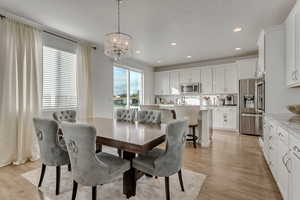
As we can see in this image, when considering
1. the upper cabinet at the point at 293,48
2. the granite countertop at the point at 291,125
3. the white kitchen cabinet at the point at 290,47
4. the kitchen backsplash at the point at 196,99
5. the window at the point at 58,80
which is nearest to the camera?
the granite countertop at the point at 291,125

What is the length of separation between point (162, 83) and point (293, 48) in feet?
16.5

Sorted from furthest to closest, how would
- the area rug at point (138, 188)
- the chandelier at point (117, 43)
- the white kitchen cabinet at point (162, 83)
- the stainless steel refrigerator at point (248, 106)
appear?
the white kitchen cabinet at point (162, 83), the stainless steel refrigerator at point (248, 106), the chandelier at point (117, 43), the area rug at point (138, 188)

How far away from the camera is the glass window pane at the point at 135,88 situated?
5.93 metres

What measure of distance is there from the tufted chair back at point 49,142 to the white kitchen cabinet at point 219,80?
216 inches

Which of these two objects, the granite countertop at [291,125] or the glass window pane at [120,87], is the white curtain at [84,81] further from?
the granite countertop at [291,125]

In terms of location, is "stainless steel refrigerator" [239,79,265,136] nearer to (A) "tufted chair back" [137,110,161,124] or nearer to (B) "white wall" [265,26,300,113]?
(B) "white wall" [265,26,300,113]

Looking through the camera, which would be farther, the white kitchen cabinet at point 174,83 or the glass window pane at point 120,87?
the white kitchen cabinet at point 174,83

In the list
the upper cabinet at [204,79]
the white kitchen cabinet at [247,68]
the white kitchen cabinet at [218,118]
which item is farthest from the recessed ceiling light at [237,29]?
the white kitchen cabinet at [218,118]

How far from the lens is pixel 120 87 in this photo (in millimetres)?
5371

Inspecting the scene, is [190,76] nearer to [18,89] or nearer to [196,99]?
[196,99]

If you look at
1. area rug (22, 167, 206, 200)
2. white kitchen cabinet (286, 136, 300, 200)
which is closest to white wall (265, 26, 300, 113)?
white kitchen cabinet (286, 136, 300, 200)

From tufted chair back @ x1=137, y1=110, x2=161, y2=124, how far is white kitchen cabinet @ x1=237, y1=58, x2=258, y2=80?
3848 mm

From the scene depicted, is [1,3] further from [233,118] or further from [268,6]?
[233,118]

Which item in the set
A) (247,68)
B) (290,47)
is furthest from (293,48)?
(247,68)
